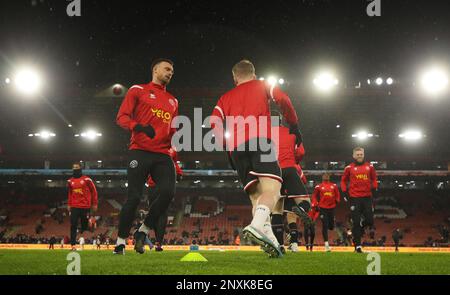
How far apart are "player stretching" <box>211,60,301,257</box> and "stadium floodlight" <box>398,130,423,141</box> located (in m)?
45.8

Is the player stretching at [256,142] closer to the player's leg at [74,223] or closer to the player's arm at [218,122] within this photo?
the player's arm at [218,122]

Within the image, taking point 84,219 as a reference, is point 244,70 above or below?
above

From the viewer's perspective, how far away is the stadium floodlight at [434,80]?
36.8 meters

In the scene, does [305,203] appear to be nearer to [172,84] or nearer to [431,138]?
[172,84]

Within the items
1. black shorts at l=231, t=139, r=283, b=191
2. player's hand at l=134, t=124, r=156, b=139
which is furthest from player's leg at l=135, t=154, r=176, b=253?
black shorts at l=231, t=139, r=283, b=191

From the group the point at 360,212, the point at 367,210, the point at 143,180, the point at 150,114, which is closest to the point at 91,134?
the point at 360,212

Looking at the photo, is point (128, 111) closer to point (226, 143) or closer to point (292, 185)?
point (226, 143)

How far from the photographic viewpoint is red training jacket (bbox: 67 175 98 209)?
463 inches

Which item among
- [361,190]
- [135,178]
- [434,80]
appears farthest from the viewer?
[434,80]

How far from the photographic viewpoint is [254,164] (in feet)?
18.3

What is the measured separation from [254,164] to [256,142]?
26 centimetres

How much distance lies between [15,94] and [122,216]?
133 feet

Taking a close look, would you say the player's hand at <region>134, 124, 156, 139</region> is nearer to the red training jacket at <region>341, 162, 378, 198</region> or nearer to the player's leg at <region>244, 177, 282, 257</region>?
the player's leg at <region>244, 177, 282, 257</region>

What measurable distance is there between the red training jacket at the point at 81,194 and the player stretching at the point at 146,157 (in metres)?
5.34
